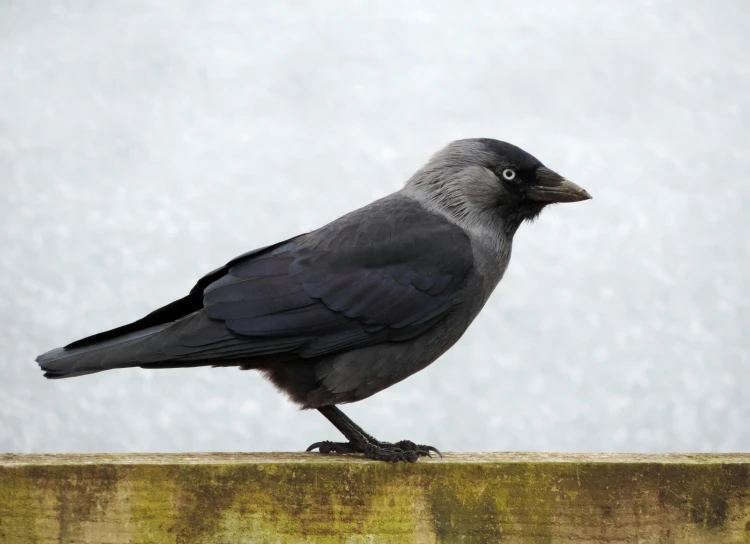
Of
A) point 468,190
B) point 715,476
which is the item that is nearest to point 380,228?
point 468,190

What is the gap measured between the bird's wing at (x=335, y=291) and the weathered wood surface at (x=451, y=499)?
70cm

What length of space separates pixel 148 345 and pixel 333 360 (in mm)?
591

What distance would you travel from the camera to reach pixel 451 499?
2.37 meters

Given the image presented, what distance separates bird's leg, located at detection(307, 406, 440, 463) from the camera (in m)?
2.76

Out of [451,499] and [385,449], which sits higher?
[385,449]

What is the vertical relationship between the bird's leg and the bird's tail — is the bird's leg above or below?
below

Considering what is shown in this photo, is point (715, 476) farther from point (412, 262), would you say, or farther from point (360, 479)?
point (412, 262)

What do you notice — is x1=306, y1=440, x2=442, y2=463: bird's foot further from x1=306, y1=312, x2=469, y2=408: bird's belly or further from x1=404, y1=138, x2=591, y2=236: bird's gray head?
x1=404, y1=138, x2=591, y2=236: bird's gray head

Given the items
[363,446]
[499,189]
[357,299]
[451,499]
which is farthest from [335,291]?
[451,499]

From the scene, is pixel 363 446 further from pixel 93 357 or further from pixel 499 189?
pixel 499 189

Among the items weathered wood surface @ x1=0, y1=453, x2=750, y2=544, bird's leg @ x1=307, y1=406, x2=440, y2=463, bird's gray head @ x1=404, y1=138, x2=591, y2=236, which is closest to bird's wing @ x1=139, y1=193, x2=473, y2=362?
bird's gray head @ x1=404, y1=138, x2=591, y2=236

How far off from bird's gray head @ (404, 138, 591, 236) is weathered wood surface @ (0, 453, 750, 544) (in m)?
1.35

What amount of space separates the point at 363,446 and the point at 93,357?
0.91 meters

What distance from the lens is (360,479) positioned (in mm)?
2383
